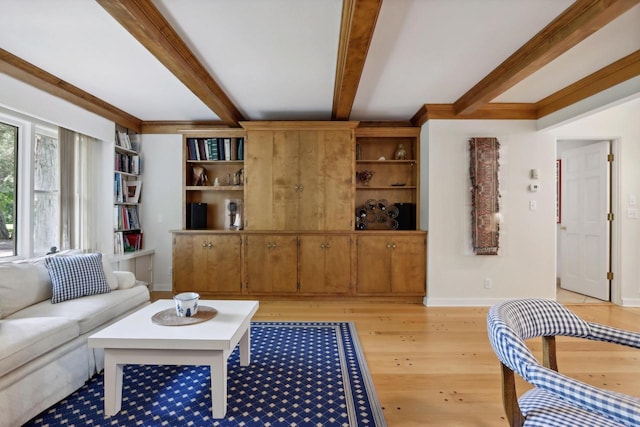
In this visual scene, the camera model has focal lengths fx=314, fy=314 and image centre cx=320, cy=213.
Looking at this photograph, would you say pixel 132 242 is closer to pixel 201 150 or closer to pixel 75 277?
pixel 201 150

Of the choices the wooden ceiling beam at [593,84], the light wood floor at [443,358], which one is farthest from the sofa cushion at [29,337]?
the wooden ceiling beam at [593,84]

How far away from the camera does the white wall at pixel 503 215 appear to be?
3738 millimetres

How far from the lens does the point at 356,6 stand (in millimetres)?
1736

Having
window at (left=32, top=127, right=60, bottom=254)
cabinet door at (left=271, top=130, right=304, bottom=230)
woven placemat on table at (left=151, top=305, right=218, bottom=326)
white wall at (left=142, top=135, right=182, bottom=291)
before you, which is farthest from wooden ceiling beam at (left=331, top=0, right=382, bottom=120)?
window at (left=32, top=127, right=60, bottom=254)

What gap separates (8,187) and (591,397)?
13.6 ft

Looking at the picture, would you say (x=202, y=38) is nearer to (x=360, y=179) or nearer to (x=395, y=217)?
(x=360, y=179)

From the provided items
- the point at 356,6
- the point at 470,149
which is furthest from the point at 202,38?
the point at 470,149

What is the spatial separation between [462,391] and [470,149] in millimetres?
2719

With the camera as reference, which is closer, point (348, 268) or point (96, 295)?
point (96, 295)

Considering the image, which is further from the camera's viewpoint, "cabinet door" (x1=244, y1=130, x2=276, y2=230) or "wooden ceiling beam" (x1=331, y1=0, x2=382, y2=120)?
"cabinet door" (x1=244, y1=130, x2=276, y2=230)

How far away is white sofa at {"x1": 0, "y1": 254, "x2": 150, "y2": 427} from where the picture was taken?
64.1 inches

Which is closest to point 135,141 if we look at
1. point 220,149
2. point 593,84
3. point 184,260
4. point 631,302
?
point 220,149

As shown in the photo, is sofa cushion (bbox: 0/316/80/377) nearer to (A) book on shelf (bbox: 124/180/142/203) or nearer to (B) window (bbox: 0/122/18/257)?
(B) window (bbox: 0/122/18/257)

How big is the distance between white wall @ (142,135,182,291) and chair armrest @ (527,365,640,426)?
425cm
